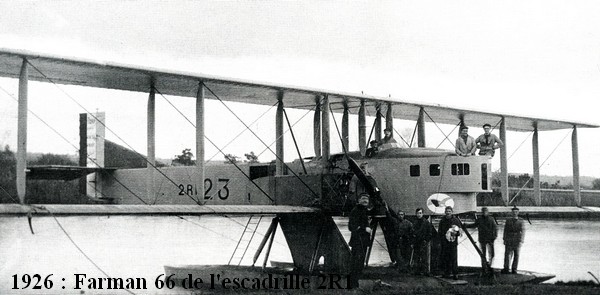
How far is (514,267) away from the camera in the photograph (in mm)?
11820

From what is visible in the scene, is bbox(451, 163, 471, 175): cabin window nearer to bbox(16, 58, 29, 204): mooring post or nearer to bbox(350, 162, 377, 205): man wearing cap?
bbox(350, 162, 377, 205): man wearing cap

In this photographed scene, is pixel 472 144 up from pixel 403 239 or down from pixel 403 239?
up

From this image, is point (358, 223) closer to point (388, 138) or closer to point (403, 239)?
point (403, 239)

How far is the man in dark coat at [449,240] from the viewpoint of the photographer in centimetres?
1080

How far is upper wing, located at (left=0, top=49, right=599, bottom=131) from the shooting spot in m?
9.91

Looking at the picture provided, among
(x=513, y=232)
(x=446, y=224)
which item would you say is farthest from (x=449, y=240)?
(x=513, y=232)

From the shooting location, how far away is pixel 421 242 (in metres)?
11.1

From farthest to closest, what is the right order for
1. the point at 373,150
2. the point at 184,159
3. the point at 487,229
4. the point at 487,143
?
the point at 184,159
the point at 373,150
the point at 487,143
the point at 487,229

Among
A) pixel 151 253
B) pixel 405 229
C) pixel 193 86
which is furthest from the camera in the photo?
pixel 151 253

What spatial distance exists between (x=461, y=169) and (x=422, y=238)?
1430mm

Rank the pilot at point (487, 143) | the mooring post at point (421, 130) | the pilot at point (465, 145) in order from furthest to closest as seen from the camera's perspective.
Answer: the mooring post at point (421, 130), the pilot at point (487, 143), the pilot at point (465, 145)

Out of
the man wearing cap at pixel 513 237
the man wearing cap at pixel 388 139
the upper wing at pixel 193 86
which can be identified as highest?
the upper wing at pixel 193 86

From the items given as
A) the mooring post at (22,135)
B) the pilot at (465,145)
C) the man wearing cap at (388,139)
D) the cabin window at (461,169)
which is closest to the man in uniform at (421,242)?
the cabin window at (461,169)

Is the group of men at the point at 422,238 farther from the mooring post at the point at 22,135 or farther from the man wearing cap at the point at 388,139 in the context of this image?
the mooring post at the point at 22,135
